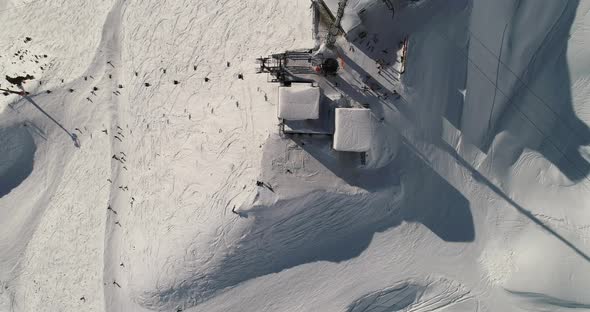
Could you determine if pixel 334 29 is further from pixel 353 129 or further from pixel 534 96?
pixel 534 96

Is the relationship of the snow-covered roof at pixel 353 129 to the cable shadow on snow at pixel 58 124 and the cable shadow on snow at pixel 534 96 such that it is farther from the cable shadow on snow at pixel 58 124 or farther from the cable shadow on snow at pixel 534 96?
the cable shadow on snow at pixel 58 124

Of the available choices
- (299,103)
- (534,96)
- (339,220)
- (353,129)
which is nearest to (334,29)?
(299,103)

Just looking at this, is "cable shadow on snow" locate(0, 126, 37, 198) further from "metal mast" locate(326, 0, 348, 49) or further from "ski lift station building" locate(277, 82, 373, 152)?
"metal mast" locate(326, 0, 348, 49)

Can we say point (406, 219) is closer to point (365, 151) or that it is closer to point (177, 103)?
point (365, 151)

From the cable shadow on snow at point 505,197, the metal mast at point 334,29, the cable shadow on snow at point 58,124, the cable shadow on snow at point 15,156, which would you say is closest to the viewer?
the metal mast at point 334,29

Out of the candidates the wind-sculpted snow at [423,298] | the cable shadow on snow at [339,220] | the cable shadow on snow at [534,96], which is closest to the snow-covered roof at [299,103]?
the cable shadow on snow at [339,220]

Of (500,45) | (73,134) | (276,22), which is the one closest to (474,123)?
(500,45)
